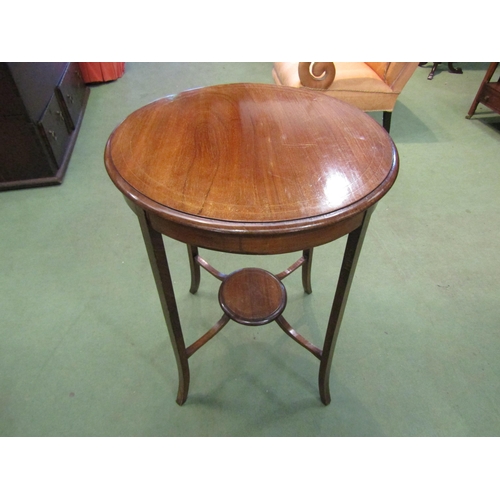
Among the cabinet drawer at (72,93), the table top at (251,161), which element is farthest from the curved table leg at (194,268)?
the cabinet drawer at (72,93)

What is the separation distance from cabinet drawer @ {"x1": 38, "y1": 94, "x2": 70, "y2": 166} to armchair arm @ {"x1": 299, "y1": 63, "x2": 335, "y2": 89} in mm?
1468

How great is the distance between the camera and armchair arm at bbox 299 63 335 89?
1.90 meters

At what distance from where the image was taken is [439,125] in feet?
8.52

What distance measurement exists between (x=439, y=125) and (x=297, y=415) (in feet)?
8.05

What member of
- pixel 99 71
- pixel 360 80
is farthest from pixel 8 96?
pixel 360 80

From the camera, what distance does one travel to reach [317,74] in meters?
1.93

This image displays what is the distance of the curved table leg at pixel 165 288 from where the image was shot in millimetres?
756

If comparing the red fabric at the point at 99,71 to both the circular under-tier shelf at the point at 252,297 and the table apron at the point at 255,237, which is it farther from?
the table apron at the point at 255,237

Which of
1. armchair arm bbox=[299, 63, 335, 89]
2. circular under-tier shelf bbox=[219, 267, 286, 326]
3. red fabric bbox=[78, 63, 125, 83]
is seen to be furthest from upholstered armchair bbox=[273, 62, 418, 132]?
red fabric bbox=[78, 63, 125, 83]

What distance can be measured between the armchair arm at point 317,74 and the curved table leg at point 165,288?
159 cm

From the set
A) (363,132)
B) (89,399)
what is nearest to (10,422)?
(89,399)

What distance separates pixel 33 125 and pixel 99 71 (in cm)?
146

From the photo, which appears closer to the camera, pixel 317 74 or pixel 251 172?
pixel 251 172

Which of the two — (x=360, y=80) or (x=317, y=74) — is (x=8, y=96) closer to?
(x=317, y=74)
